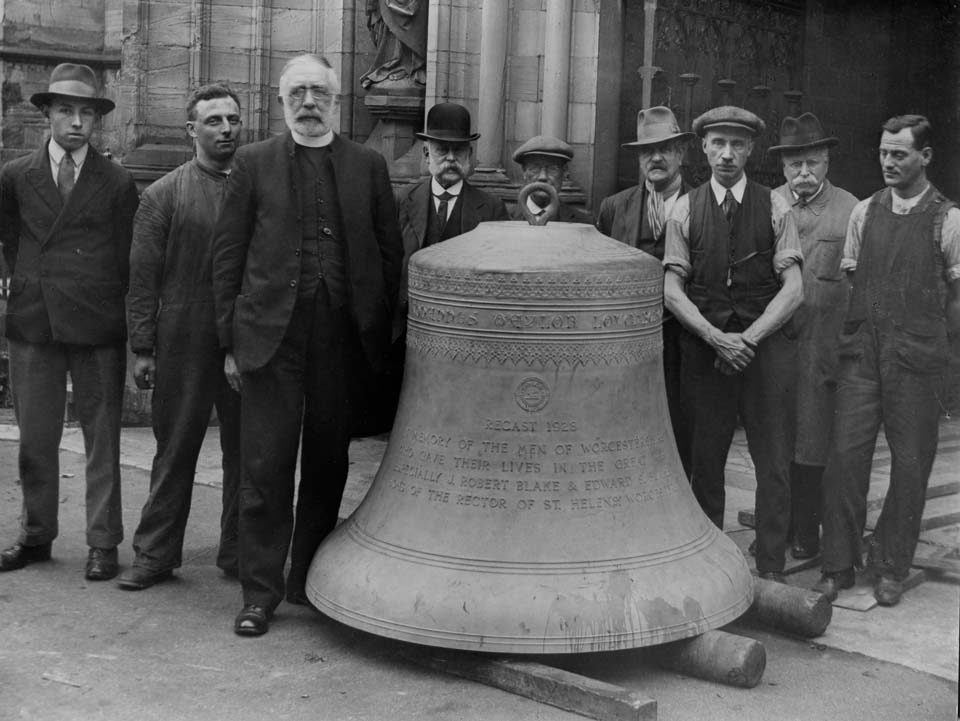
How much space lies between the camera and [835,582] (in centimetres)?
541

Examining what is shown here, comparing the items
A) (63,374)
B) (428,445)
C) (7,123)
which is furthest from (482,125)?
(7,123)

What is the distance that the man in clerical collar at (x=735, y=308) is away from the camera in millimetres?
5156

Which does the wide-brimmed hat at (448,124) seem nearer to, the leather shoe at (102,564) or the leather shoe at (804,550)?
the leather shoe at (102,564)

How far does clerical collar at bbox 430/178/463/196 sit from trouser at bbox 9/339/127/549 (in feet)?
5.18

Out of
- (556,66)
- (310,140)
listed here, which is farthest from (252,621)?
(556,66)

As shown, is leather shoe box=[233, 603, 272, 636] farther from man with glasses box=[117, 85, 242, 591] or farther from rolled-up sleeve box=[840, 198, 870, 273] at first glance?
rolled-up sleeve box=[840, 198, 870, 273]

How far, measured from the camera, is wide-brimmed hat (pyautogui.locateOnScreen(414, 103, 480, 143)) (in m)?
5.95

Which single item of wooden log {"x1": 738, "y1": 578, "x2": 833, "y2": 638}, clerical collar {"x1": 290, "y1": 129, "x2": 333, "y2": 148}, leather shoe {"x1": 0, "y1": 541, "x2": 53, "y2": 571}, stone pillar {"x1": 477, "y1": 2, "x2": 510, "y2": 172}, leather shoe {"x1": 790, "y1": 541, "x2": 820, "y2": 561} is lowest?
leather shoe {"x1": 0, "y1": 541, "x2": 53, "y2": 571}

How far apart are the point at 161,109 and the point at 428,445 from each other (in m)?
5.90

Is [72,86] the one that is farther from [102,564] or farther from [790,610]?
[790,610]

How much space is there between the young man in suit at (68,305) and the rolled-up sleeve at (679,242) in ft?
7.56

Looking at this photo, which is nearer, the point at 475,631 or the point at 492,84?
the point at 475,631

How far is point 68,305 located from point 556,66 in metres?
4.04

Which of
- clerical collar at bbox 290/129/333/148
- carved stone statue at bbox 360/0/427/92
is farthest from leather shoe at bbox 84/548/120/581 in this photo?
carved stone statue at bbox 360/0/427/92
